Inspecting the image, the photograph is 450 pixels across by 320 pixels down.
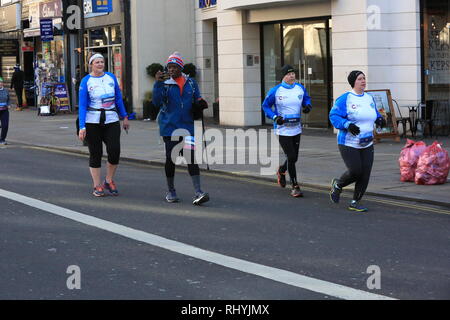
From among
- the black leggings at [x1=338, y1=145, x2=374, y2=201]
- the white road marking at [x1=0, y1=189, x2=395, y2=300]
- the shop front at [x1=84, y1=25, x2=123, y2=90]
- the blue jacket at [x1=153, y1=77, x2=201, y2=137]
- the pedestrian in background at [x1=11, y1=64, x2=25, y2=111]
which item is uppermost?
the shop front at [x1=84, y1=25, x2=123, y2=90]

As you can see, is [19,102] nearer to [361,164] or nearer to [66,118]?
[66,118]

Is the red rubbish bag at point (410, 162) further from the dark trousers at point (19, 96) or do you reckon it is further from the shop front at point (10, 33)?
the shop front at point (10, 33)

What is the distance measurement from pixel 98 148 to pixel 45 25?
70.4 feet

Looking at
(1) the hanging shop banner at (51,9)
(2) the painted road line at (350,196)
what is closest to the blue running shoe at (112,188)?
(2) the painted road line at (350,196)

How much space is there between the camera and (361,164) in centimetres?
1005

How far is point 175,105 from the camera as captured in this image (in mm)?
10383

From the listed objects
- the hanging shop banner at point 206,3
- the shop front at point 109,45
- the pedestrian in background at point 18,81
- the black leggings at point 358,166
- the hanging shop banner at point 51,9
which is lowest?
the black leggings at point 358,166

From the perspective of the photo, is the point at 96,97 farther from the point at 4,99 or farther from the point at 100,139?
the point at 4,99

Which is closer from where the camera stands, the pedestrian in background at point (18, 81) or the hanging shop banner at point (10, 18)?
the pedestrian in background at point (18, 81)

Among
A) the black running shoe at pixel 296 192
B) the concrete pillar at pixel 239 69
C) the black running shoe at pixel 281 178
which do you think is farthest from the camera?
the concrete pillar at pixel 239 69

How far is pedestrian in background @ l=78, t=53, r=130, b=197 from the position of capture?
10781 millimetres

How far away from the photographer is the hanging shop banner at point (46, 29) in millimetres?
31344

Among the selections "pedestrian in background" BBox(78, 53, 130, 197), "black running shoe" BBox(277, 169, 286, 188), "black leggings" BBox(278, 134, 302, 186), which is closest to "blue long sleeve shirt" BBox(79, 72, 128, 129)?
"pedestrian in background" BBox(78, 53, 130, 197)

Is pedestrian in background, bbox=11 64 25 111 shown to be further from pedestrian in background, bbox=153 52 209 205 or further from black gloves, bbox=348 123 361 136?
black gloves, bbox=348 123 361 136
